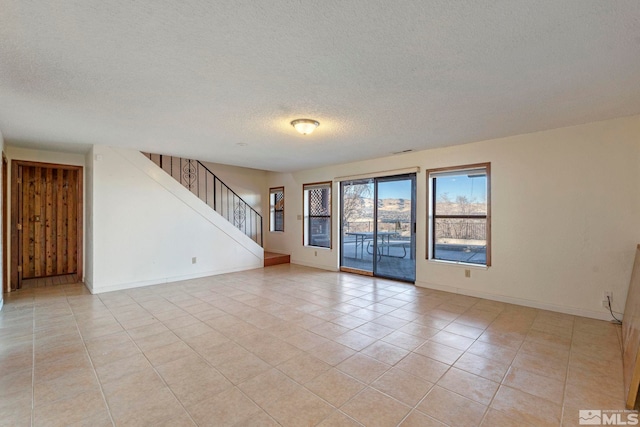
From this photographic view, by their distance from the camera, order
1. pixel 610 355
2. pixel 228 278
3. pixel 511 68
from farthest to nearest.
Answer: pixel 228 278, pixel 610 355, pixel 511 68

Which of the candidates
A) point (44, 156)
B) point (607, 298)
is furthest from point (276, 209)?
point (607, 298)

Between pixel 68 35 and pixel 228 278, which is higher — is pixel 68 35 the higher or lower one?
the higher one

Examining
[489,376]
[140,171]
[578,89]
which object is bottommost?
[489,376]

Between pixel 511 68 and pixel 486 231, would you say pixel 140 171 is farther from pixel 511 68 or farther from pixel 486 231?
pixel 486 231

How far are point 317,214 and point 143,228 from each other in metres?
3.78

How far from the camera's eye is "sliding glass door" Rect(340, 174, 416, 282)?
5512mm

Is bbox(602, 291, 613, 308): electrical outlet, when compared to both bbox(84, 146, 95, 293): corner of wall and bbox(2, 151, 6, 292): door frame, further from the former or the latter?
bbox(2, 151, 6, 292): door frame

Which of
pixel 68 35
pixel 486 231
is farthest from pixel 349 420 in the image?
pixel 486 231

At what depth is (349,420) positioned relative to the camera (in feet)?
5.89

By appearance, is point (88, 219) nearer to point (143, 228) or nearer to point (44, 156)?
point (143, 228)

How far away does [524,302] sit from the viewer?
158 inches

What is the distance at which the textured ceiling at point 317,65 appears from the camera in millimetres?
1617

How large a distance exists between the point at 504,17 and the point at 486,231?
347 cm

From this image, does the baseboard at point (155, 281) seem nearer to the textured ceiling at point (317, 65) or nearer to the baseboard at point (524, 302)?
the textured ceiling at point (317, 65)
